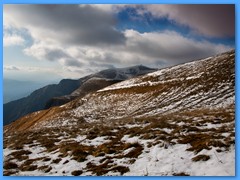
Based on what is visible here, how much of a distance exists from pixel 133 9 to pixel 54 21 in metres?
3.88

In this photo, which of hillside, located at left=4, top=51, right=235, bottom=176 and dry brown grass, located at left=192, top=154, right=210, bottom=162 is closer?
dry brown grass, located at left=192, top=154, right=210, bottom=162

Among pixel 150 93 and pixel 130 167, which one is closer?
pixel 130 167

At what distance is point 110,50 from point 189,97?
12.9 meters

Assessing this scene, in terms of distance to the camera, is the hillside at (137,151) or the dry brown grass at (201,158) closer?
the dry brown grass at (201,158)

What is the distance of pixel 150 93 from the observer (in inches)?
1437

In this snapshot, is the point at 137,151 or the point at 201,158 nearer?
the point at 201,158

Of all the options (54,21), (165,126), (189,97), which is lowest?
(165,126)

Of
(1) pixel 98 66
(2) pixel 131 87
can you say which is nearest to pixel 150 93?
(2) pixel 131 87

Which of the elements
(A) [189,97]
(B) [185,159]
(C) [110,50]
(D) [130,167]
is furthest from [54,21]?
(A) [189,97]

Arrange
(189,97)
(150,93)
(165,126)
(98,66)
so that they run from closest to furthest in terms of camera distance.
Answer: (165,126)
(98,66)
(189,97)
(150,93)

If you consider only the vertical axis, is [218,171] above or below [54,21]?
below

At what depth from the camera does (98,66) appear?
54.4 ft

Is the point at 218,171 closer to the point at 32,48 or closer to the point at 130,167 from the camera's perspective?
the point at 130,167

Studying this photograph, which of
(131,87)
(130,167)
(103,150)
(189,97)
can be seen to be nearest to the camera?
(130,167)
